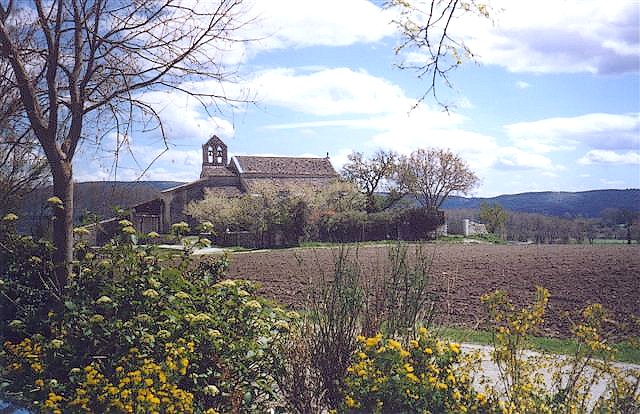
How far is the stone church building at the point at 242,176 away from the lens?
23.8 meters

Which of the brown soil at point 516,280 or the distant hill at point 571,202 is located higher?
the distant hill at point 571,202

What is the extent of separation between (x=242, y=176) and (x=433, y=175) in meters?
7.75

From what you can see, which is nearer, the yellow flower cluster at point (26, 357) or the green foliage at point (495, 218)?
the yellow flower cluster at point (26, 357)

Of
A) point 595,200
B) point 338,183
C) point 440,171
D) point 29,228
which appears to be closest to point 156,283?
point 29,228

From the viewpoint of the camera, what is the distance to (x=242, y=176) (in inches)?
1046

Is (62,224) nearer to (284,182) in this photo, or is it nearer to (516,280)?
(516,280)

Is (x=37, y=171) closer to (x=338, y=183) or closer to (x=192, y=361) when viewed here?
(x=192, y=361)

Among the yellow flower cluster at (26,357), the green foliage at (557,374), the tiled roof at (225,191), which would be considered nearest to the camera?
the green foliage at (557,374)

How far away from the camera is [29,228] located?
5.47 meters

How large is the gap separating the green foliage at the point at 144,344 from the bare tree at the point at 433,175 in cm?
2263

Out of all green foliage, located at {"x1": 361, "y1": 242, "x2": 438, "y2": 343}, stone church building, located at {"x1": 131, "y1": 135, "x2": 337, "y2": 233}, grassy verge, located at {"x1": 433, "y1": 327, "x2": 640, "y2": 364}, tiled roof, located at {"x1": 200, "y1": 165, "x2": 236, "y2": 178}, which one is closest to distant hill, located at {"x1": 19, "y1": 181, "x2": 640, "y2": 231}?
green foliage, located at {"x1": 361, "y1": 242, "x2": 438, "y2": 343}

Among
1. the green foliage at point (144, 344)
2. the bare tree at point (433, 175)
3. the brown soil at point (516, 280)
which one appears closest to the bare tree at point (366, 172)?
the bare tree at point (433, 175)

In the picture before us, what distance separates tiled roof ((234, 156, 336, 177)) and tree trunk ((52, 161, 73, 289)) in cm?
2305

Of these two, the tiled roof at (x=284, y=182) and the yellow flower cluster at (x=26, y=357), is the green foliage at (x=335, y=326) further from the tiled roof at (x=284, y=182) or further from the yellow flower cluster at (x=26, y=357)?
the tiled roof at (x=284, y=182)
